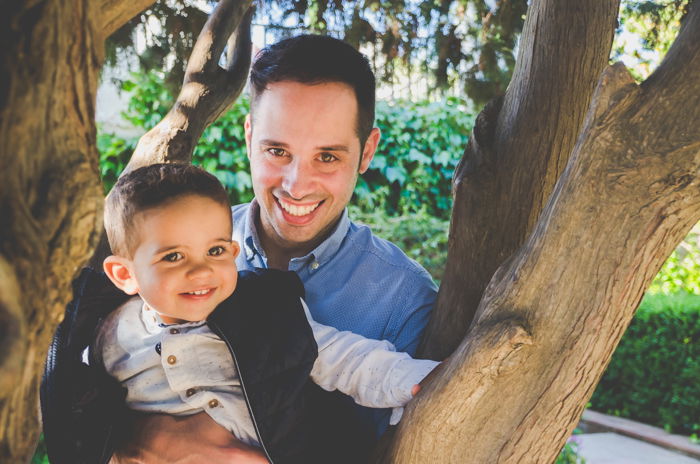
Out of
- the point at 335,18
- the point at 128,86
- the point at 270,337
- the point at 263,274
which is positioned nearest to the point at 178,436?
the point at 270,337

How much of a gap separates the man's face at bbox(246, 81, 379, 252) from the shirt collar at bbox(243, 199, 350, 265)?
0.05 meters

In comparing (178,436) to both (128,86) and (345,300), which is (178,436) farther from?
(128,86)

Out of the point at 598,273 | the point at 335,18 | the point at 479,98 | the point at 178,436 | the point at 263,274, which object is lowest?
the point at 178,436

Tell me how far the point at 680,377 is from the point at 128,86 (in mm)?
6194

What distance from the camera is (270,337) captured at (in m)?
2.15

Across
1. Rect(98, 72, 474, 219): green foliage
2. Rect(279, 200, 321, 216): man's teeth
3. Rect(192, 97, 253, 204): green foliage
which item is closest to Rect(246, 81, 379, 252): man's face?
Rect(279, 200, 321, 216): man's teeth

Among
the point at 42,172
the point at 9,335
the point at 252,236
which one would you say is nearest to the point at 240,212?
the point at 252,236

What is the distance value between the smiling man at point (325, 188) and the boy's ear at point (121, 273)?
666 millimetres

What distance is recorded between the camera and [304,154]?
2678 mm

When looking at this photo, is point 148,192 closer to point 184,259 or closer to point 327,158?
point 184,259

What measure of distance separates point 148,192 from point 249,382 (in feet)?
1.97

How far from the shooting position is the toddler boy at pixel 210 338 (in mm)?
2096

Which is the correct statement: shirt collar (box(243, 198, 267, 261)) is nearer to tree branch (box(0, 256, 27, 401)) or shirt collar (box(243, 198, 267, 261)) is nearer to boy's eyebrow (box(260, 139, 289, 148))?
boy's eyebrow (box(260, 139, 289, 148))

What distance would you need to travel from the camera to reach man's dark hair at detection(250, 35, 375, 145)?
8.92 feet
